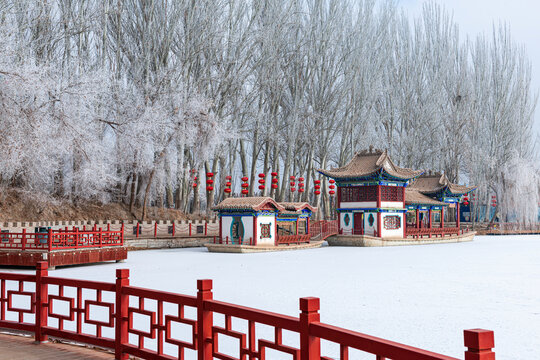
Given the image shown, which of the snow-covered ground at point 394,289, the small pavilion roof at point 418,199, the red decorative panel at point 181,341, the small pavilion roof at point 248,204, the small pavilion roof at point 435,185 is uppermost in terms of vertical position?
the small pavilion roof at point 435,185

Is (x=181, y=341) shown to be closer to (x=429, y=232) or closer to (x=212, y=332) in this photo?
(x=212, y=332)

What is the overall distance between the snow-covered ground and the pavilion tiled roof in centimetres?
950

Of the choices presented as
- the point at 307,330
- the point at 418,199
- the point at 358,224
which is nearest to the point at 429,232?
the point at 418,199

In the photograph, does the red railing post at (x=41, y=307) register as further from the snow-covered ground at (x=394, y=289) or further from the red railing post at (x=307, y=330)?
the snow-covered ground at (x=394, y=289)

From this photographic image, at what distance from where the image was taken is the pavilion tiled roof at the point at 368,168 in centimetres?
2770

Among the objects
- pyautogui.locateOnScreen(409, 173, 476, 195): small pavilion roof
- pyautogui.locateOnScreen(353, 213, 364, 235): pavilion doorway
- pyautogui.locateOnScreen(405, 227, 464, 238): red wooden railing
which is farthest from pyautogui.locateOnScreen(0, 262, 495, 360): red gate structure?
pyautogui.locateOnScreen(409, 173, 476, 195): small pavilion roof

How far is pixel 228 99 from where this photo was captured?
97.7 feet

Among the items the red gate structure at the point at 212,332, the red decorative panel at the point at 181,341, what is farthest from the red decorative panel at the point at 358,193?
the red decorative panel at the point at 181,341

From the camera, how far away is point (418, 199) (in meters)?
32.3

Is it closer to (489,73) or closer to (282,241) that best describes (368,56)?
(489,73)

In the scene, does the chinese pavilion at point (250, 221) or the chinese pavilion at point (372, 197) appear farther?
the chinese pavilion at point (372, 197)

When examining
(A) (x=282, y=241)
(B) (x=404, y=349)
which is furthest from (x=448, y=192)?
(B) (x=404, y=349)

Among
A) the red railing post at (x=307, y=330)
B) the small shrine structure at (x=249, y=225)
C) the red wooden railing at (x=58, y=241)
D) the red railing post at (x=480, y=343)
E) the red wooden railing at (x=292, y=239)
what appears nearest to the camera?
the red railing post at (x=480, y=343)

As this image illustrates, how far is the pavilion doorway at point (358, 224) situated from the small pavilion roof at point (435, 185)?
7.49 metres
